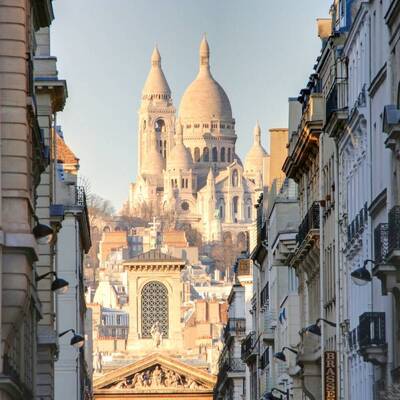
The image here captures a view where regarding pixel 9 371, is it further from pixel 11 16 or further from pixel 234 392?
pixel 234 392

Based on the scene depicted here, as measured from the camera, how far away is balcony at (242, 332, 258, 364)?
7988 centimetres

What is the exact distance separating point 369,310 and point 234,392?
67.9m

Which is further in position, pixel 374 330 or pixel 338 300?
pixel 338 300

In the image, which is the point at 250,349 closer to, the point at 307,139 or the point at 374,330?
the point at 307,139

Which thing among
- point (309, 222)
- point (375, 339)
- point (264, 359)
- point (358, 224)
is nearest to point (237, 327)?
point (264, 359)

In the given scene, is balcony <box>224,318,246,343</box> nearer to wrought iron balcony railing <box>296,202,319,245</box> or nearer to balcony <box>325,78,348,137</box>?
wrought iron balcony railing <box>296,202,319,245</box>

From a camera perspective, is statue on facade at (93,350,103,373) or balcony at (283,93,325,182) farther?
statue on facade at (93,350,103,373)

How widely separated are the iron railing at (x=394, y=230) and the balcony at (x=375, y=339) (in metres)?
3.02

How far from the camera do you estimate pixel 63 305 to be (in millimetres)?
60969

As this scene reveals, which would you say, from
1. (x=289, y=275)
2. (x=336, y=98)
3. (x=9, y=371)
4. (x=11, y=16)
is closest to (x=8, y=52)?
(x=11, y=16)

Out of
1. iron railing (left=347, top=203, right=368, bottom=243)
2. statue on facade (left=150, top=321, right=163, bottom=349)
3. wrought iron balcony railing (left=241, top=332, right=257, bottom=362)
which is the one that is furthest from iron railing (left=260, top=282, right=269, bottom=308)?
statue on facade (left=150, top=321, right=163, bottom=349)

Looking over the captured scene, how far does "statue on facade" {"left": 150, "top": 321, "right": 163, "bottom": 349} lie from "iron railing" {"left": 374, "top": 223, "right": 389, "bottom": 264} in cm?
14895

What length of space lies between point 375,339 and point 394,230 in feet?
11.9

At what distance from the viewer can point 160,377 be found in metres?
170
